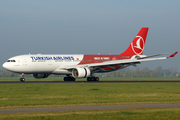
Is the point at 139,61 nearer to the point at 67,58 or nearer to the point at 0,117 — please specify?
the point at 67,58

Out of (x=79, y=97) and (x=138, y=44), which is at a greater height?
(x=138, y=44)

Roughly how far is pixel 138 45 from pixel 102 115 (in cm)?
4604

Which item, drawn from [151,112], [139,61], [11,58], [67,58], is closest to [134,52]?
[139,61]

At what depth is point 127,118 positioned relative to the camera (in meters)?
14.7

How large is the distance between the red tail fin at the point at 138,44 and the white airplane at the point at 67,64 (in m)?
1.61

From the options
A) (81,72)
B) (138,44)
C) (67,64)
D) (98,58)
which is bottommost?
(81,72)

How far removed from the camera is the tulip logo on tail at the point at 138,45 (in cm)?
5991

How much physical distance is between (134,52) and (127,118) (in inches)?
1803

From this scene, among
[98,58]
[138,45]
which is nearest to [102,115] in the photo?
[98,58]

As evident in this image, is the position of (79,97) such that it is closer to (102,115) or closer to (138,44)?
(102,115)

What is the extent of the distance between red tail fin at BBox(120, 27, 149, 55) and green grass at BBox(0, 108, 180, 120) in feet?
142

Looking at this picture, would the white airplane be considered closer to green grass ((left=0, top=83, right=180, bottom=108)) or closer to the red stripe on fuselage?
the red stripe on fuselage

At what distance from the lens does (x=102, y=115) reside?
50.6 ft

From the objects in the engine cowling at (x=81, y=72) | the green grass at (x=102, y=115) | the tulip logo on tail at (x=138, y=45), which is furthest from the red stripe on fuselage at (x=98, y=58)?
the green grass at (x=102, y=115)
